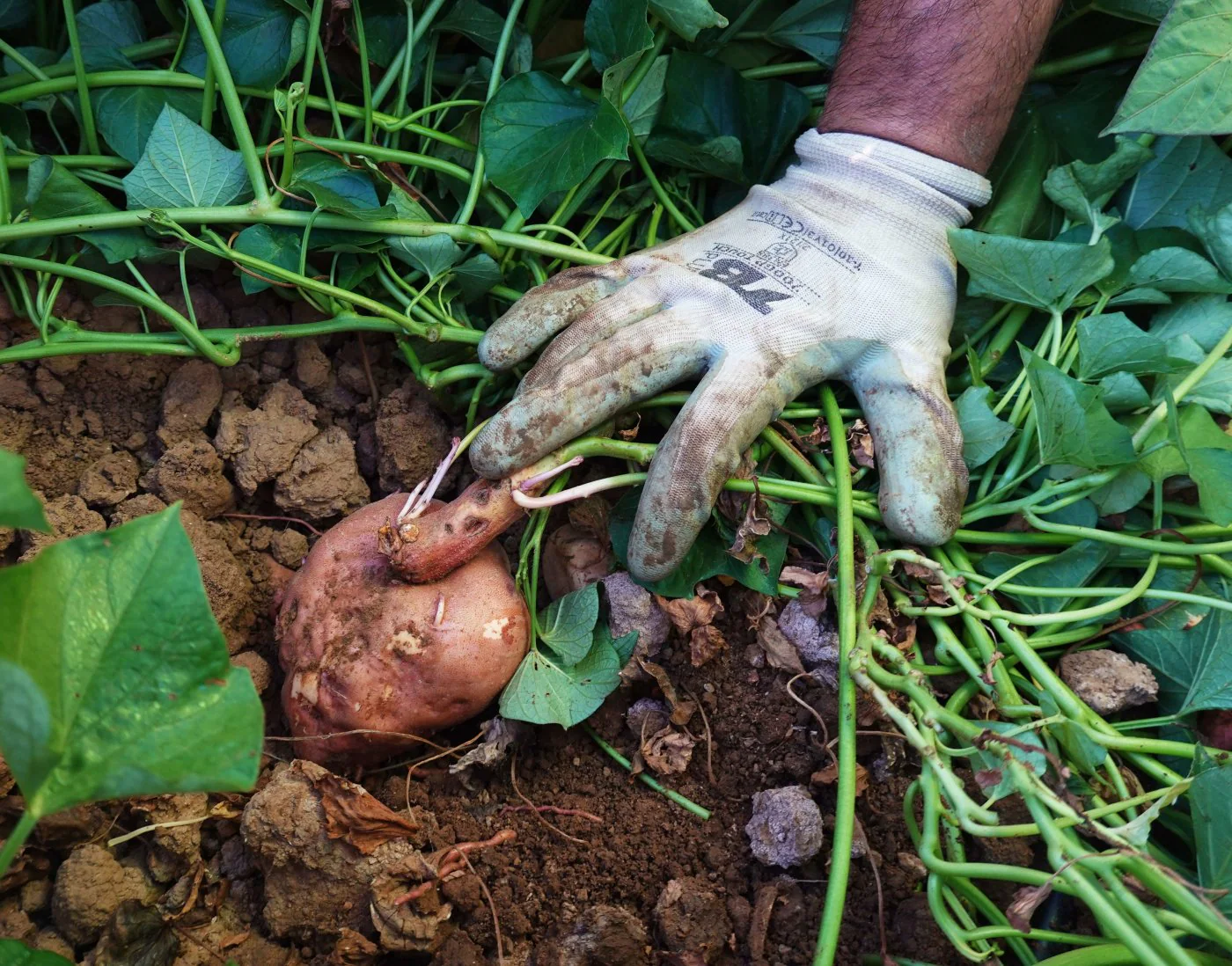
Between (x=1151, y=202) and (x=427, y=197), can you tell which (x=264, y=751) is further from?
(x=1151, y=202)

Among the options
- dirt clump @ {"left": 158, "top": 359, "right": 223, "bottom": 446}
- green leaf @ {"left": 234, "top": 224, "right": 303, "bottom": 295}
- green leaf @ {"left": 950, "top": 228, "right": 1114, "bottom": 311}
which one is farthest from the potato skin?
green leaf @ {"left": 950, "top": 228, "right": 1114, "bottom": 311}

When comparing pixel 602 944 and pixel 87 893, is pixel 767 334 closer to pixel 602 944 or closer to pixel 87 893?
pixel 602 944

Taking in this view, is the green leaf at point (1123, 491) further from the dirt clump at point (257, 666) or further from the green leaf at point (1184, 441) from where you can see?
the dirt clump at point (257, 666)

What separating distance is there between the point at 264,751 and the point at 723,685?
1.96 ft

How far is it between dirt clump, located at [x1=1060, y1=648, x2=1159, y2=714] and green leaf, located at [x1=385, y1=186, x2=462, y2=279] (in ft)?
2.98

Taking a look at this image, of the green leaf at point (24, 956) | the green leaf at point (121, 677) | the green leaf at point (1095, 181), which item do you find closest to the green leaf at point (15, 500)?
the green leaf at point (121, 677)

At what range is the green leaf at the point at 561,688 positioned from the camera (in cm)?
105

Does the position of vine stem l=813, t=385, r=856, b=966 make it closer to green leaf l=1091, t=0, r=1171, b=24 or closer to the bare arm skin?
the bare arm skin

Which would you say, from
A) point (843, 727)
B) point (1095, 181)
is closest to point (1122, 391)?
point (1095, 181)

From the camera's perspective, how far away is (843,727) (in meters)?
0.88

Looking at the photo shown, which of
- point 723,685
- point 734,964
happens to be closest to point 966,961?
point 734,964

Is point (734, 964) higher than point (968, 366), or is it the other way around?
point (968, 366)

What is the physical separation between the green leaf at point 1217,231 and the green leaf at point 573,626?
0.86 m

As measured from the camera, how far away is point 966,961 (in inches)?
36.6
